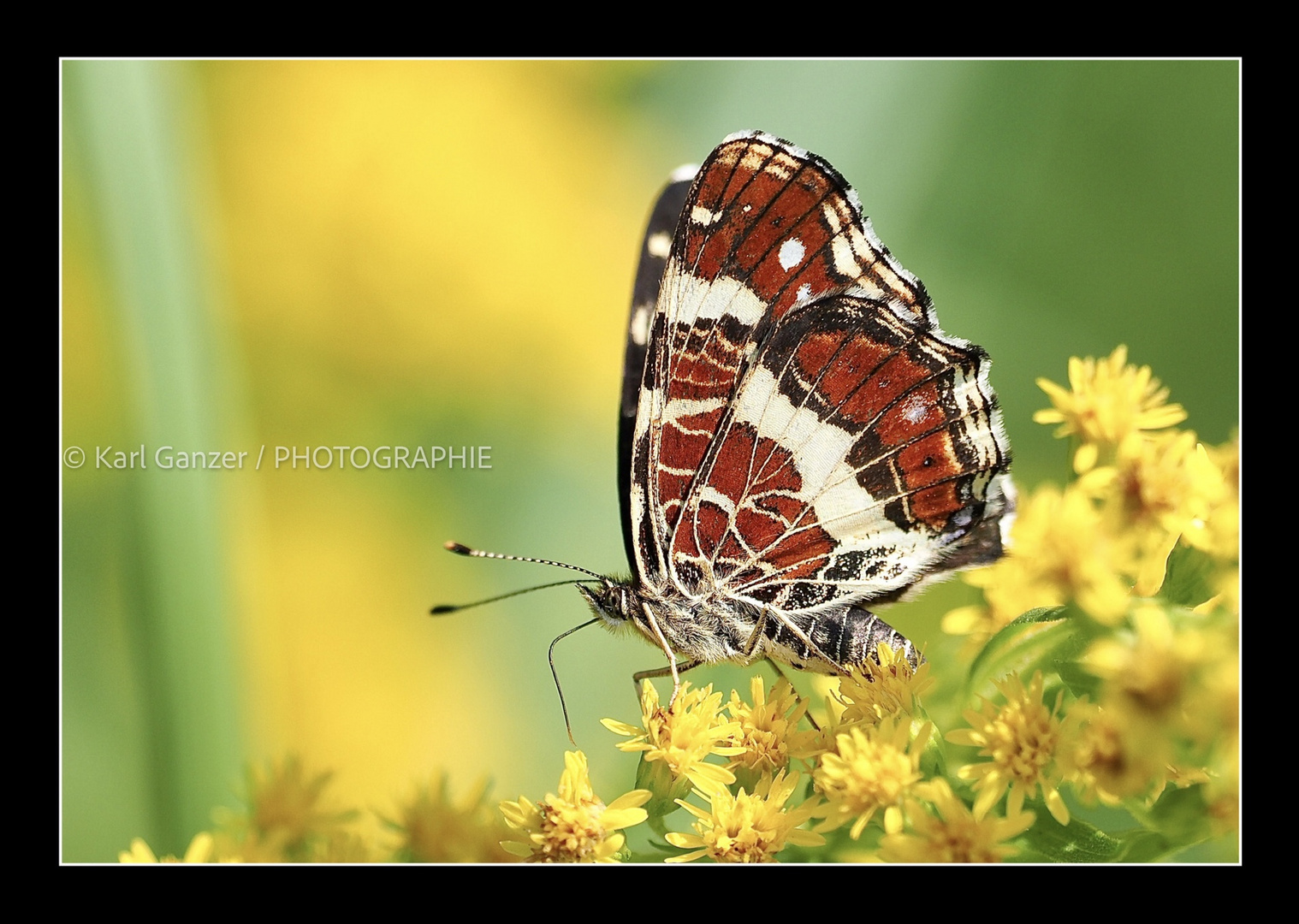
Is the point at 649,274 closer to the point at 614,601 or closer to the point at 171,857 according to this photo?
the point at 614,601

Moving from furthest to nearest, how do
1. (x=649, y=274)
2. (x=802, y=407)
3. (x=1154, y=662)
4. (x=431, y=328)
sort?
(x=431, y=328)
(x=649, y=274)
(x=802, y=407)
(x=1154, y=662)

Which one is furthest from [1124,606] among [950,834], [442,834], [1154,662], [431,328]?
[431,328]

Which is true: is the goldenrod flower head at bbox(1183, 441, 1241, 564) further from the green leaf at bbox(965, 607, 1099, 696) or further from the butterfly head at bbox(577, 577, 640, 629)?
the butterfly head at bbox(577, 577, 640, 629)

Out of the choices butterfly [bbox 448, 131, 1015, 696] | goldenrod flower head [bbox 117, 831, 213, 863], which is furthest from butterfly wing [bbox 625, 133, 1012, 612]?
goldenrod flower head [bbox 117, 831, 213, 863]

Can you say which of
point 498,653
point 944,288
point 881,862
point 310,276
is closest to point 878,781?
point 881,862

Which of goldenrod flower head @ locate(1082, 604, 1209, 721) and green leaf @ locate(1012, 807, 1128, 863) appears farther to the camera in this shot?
green leaf @ locate(1012, 807, 1128, 863)

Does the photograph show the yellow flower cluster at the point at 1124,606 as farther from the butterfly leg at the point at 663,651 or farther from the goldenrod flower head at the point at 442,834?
the goldenrod flower head at the point at 442,834
